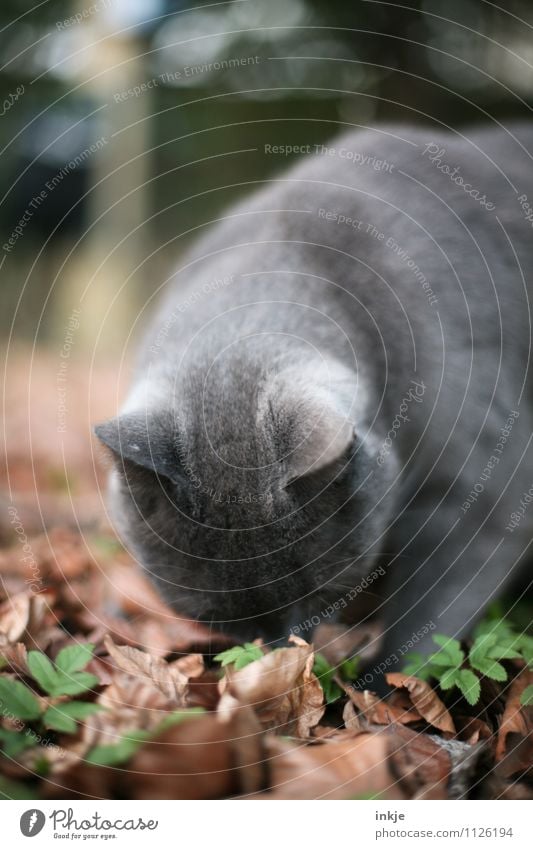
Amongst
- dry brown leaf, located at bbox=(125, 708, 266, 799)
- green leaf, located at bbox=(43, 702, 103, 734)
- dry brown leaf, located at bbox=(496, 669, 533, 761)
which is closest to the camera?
dry brown leaf, located at bbox=(125, 708, 266, 799)

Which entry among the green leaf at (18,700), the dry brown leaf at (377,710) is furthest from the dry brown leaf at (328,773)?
the green leaf at (18,700)

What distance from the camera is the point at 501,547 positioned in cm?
211

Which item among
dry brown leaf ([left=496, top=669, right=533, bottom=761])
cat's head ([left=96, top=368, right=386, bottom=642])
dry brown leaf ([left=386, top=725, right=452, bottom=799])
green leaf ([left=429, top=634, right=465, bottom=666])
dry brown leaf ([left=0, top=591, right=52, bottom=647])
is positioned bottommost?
dry brown leaf ([left=386, top=725, right=452, bottom=799])

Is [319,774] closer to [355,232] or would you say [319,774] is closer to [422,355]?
[422,355]

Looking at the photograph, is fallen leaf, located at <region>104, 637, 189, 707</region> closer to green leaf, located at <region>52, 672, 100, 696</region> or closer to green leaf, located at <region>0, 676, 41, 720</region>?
green leaf, located at <region>52, 672, 100, 696</region>

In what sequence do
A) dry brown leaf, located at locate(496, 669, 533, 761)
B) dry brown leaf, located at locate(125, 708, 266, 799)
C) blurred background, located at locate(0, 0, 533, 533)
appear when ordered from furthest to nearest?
blurred background, located at locate(0, 0, 533, 533), dry brown leaf, located at locate(496, 669, 533, 761), dry brown leaf, located at locate(125, 708, 266, 799)

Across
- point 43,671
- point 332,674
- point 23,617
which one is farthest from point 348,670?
point 23,617

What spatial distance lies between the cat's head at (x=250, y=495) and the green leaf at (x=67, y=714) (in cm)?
37

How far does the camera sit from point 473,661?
1.64 meters

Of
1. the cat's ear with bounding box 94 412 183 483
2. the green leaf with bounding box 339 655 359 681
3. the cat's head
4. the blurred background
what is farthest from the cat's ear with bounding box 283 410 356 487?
the blurred background

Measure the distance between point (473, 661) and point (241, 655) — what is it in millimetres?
532

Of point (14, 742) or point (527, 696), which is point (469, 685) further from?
point (14, 742)

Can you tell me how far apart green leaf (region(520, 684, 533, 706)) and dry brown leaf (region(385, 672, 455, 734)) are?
0.56 ft

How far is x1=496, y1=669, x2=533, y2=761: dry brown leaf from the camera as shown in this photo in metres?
1.52
